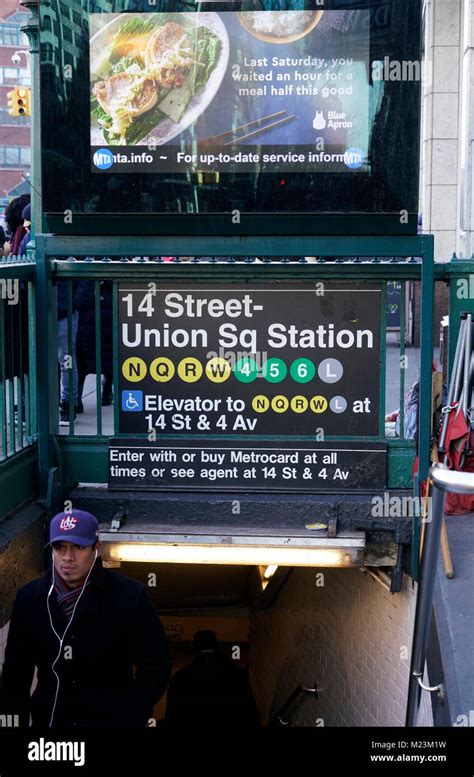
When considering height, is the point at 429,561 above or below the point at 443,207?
below

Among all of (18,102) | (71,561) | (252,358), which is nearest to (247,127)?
(252,358)

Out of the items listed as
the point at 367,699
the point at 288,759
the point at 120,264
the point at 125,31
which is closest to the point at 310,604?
the point at 367,699

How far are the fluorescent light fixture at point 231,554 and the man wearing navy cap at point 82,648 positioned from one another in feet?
7.66

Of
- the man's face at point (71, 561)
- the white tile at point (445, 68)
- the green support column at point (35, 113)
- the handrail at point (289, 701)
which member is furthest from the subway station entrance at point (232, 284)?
the white tile at point (445, 68)

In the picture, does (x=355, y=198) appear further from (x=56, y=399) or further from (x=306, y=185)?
(x=56, y=399)

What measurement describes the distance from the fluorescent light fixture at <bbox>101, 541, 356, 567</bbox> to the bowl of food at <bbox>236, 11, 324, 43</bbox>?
9.66 feet

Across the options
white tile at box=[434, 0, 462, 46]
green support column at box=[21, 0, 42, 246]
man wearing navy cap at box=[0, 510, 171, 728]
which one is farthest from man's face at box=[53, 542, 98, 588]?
white tile at box=[434, 0, 462, 46]

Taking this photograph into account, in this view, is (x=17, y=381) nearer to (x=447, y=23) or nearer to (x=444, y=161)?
(x=444, y=161)

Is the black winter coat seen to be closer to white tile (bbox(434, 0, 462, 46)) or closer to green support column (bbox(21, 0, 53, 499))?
green support column (bbox(21, 0, 53, 499))

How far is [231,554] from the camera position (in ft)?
23.4

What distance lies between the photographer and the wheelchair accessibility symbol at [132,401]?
712cm

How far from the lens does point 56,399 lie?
7344mm

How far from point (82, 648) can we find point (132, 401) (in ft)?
8.83

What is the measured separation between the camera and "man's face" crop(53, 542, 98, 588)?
4.63 m
